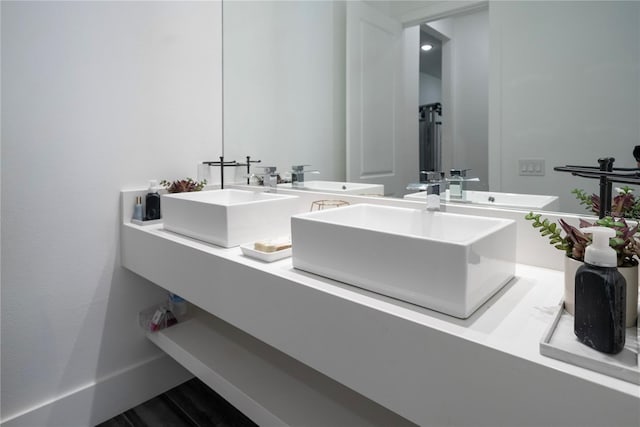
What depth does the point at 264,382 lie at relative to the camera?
148 cm

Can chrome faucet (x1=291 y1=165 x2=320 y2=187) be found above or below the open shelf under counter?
above

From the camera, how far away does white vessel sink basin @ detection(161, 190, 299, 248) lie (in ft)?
4.61

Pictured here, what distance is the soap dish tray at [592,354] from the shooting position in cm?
59

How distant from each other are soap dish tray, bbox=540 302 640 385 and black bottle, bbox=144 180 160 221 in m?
1.67

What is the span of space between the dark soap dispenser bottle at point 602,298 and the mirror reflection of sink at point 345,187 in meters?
0.91

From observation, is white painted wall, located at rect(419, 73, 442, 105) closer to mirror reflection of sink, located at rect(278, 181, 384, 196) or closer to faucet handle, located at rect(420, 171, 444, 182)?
faucet handle, located at rect(420, 171, 444, 182)

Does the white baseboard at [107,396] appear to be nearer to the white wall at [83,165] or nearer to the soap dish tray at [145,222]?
the white wall at [83,165]

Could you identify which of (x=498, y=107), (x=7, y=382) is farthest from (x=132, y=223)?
(x=498, y=107)

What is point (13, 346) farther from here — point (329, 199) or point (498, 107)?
point (498, 107)

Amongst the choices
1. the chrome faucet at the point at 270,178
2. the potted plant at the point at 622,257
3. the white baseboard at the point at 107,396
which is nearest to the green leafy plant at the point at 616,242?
the potted plant at the point at 622,257

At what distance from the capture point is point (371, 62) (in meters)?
1.57

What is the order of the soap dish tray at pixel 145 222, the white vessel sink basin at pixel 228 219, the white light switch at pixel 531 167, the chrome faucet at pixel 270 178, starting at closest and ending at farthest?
1. the white light switch at pixel 531 167
2. the white vessel sink basin at pixel 228 219
3. the soap dish tray at pixel 145 222
4. the chrome faucet at pixel 270 178

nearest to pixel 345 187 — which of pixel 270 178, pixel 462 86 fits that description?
pixel 270 178

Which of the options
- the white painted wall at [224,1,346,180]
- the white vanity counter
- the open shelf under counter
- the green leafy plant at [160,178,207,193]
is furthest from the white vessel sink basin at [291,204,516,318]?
the green leafy plant at [160,178,207,193]
